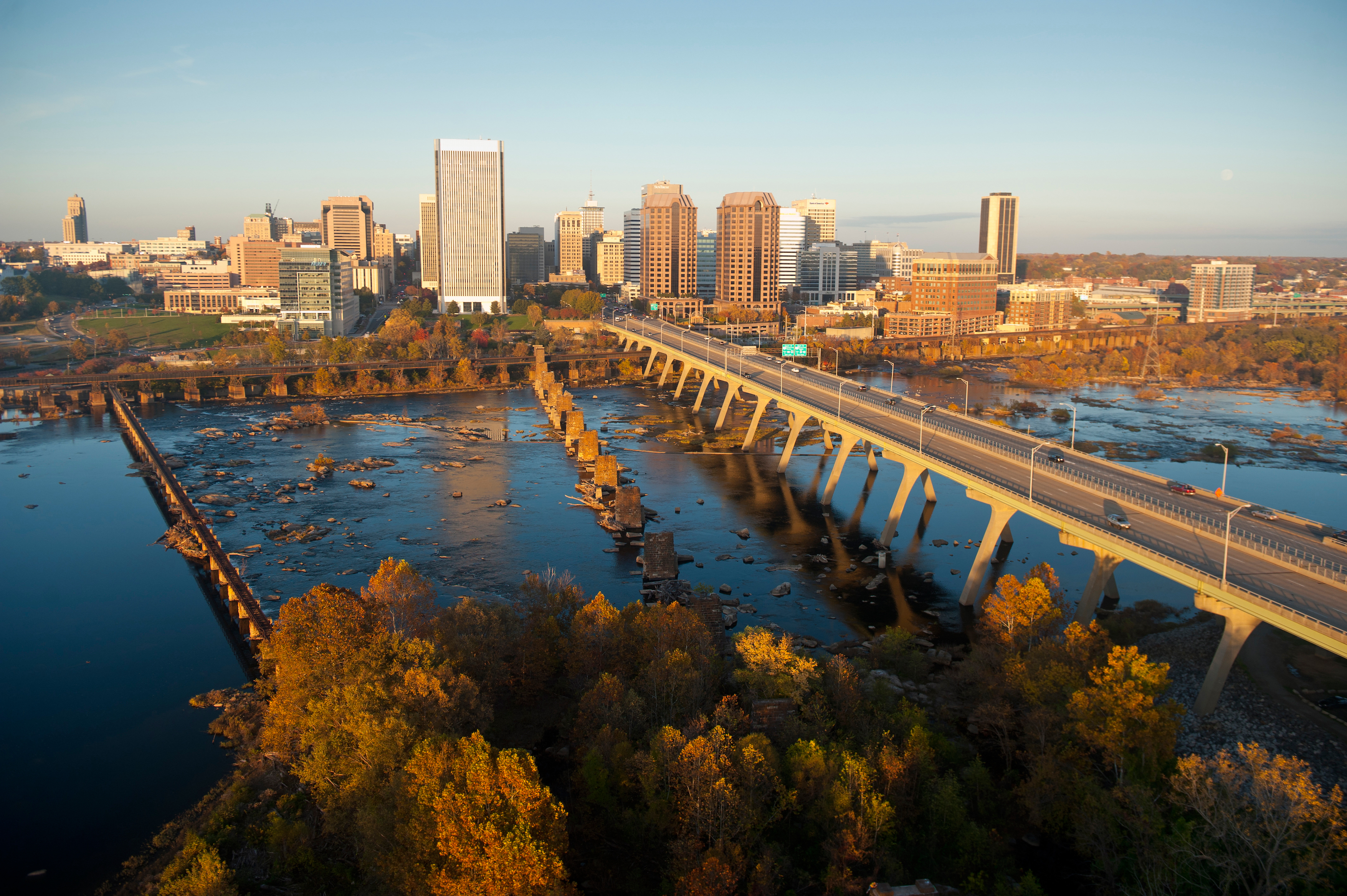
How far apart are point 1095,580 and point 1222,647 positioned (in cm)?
696

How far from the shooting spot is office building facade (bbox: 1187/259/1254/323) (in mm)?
170375

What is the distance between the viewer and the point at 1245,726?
93.7 ft

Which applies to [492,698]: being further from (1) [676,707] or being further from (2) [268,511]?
(2) [268,511]

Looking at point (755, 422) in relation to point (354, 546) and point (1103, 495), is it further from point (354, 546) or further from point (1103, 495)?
point (1103, 495)

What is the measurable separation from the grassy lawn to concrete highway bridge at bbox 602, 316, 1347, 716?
105565mm

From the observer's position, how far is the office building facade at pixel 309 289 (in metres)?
132

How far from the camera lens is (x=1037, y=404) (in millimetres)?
95875

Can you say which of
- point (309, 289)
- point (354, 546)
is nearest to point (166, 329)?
point (309, 289)

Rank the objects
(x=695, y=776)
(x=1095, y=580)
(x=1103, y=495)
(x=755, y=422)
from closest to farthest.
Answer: (x=695, y=776)
(x=1095, y=580)
(x=1103, y=495)
(x=755, y=422)

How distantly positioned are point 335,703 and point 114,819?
8.45 meters

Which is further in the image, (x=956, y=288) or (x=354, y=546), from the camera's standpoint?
(x=956, y=288)

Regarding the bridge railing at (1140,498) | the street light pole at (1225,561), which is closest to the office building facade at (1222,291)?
the bridge railing at (1140,498)

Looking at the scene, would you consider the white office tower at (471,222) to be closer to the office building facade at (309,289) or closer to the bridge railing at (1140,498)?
the office building facade at (309,289)

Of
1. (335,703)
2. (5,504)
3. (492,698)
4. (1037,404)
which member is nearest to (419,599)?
(492,698)
